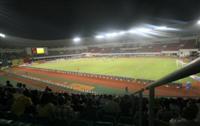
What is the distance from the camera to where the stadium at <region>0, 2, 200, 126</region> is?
4543 mm

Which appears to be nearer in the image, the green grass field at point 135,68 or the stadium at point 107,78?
the stadium at point 107,78

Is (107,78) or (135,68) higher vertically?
(135,68)

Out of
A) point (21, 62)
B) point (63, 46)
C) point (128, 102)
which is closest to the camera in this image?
point (128, 102)

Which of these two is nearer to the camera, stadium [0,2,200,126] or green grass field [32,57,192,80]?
stadium [0,2,200,126]

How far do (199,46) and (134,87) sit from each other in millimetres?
28159

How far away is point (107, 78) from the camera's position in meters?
22.4

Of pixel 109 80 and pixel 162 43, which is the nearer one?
pixel 109 80

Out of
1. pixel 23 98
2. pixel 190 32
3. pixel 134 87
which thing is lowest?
pixel 134 87

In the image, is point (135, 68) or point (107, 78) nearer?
point (107, 78)

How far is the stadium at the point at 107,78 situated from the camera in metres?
4.54

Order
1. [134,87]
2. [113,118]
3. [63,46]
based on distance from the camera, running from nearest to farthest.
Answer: [113,118], [134,87], [63,46]

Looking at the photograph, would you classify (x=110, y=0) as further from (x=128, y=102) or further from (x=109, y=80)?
(x=128, y=102)

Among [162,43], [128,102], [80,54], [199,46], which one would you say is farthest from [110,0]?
[80,54]

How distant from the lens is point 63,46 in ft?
220
